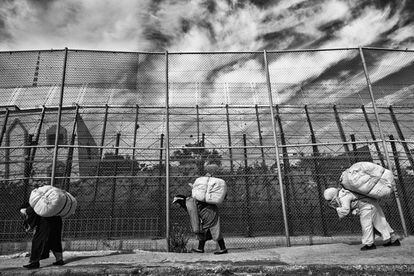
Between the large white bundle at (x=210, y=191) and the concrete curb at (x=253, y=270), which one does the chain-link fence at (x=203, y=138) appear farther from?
the concrete curb at (x=253, y=270)

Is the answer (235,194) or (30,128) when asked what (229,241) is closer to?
(235,194)

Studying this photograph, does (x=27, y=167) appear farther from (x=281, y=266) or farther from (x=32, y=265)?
(x=281, y=266)

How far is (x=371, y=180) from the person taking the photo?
4562mm

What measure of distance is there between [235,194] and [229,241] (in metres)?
1.13

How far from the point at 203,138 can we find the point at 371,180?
4327 mm

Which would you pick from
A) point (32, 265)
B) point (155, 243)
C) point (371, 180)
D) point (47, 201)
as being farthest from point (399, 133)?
point (32, 265)

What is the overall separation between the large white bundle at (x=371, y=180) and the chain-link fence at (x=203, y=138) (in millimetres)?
1966

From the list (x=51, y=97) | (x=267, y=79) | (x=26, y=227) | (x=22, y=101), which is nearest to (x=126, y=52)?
(x=51, y=97)

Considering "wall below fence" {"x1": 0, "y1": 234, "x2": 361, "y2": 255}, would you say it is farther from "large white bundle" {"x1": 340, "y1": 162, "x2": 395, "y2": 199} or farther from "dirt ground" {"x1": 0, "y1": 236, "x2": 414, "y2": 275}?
"dirt ground" {"x1": 0, "y1": 236, "x2": 414, "y2": 275}

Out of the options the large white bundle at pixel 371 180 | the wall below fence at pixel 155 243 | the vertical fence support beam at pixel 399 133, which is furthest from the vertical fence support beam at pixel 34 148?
the vertical fence support beam at pixel 399 133

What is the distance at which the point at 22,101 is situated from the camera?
7.09 metres

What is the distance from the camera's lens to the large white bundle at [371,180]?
14.9 feet

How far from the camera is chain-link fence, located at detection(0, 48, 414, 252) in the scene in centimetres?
673

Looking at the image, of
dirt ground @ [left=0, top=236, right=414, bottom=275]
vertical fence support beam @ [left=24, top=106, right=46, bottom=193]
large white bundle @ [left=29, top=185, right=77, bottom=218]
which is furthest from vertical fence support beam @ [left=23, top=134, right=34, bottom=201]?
dirt ground @ [left=0, top=236, right=414, bottom=275]
